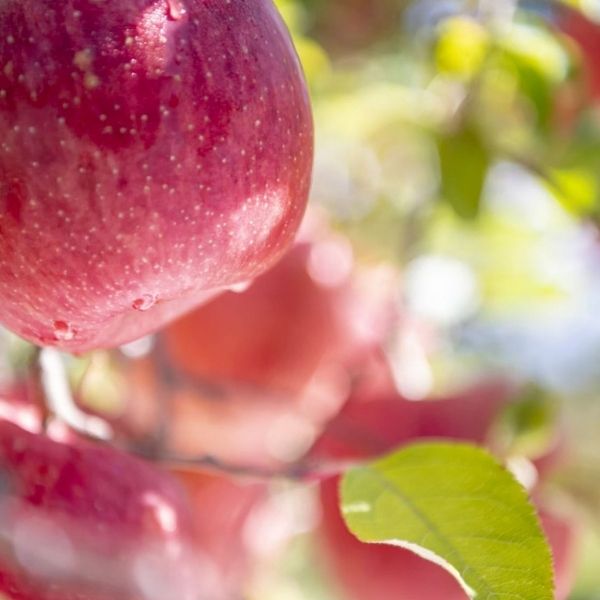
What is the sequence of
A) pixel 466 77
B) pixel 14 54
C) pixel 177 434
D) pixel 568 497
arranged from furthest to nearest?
pixel 568 497, pixel 466 77, pixel 177 434, pixel 14 54

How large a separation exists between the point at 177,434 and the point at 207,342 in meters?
0.13

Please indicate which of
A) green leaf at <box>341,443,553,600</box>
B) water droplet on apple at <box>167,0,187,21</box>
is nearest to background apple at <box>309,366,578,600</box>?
green leaf at <box>341,443,553,600</box>

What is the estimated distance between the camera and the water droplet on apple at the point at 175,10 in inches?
20.9

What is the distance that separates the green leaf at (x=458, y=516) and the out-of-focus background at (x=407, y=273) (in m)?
0.10

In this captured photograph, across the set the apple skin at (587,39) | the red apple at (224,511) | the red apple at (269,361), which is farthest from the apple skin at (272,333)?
the apple skin at (587,39)

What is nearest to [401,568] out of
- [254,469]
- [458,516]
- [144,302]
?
[254,469]

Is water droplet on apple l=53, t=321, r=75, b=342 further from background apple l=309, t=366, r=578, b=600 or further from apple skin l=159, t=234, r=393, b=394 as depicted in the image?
apple skin l=159, t=234, r=393, b=394

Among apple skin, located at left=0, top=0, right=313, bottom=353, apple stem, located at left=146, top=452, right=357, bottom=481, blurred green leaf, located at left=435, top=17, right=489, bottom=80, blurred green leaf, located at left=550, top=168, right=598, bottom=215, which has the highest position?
apple skin, located at left=0, top=0, right=313, bottom=353

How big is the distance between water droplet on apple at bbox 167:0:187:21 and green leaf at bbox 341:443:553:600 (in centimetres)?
29

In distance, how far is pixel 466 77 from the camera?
1213mm

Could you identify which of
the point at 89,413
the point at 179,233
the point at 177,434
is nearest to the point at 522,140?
the point at 177,434

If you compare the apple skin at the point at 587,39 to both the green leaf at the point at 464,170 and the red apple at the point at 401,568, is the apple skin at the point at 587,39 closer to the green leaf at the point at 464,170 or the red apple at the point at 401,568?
the green leaf at the point at 464,170

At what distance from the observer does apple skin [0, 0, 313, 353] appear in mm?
513

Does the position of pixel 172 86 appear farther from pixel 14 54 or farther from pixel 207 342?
pixel 207 342
